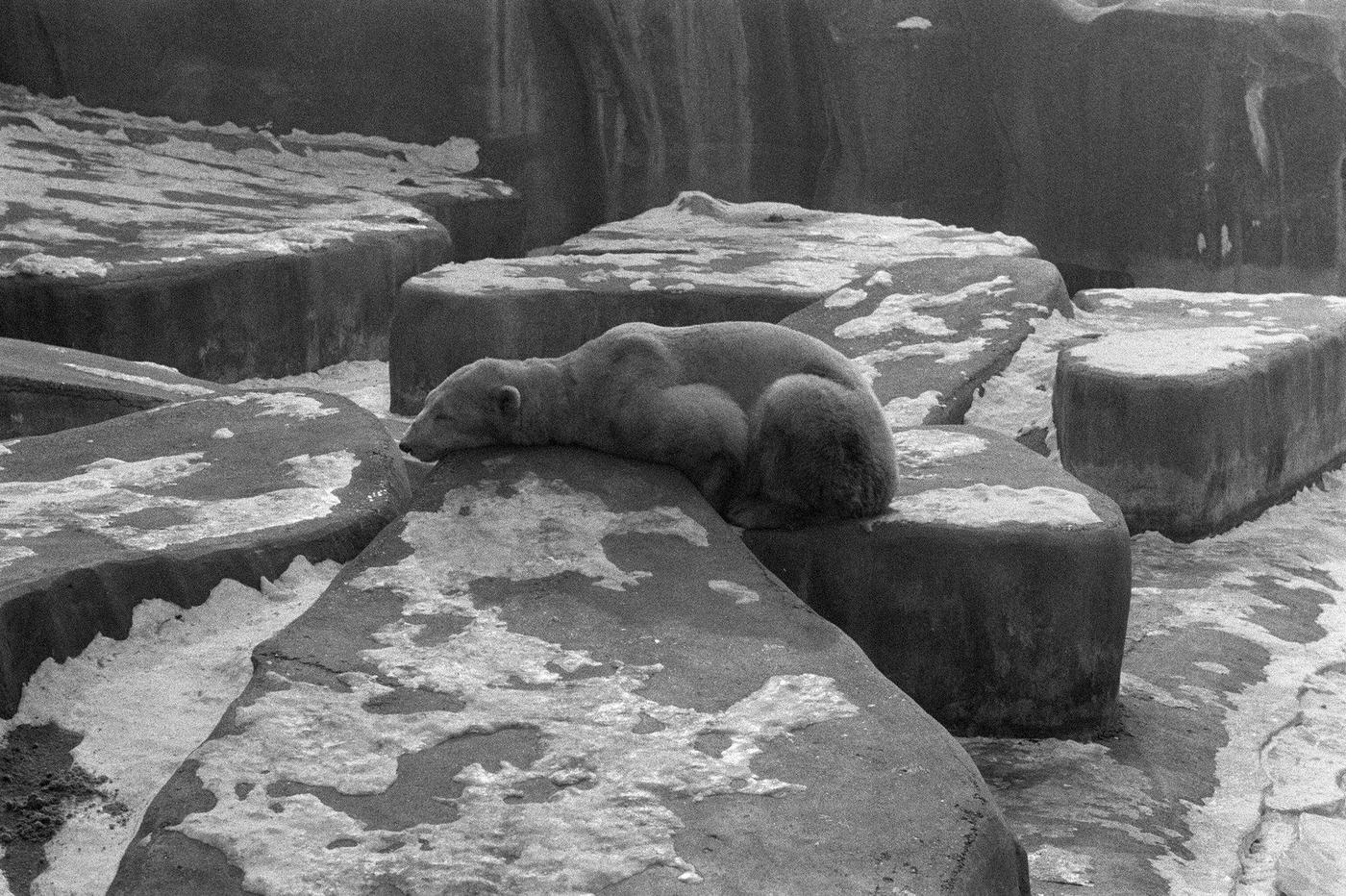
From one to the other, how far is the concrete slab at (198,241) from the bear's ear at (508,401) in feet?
14.6

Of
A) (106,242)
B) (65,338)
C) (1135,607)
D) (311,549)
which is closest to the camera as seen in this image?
(311,549)

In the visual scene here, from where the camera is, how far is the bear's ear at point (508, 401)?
4266 mm

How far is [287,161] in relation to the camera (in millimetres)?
11477

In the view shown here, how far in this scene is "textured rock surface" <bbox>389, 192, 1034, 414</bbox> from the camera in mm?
7875

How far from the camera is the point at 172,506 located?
154 inches

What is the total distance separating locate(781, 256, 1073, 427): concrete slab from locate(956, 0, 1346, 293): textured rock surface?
157 inches

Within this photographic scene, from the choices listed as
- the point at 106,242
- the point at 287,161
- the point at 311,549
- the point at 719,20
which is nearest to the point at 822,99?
the point at 719,20

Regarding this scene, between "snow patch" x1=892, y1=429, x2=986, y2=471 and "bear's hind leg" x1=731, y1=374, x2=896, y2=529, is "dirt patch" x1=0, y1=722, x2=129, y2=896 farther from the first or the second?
"snow patch" x1=892, y1=429, x2=986, y2=471

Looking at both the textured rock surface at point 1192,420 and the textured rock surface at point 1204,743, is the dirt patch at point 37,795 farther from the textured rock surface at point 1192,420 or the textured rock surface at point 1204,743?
the textured rock surface at point 1192,420

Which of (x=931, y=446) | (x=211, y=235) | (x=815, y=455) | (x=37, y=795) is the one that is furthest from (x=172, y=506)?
(x=211, y=235)

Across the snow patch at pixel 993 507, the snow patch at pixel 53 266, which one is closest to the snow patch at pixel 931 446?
the snow patch at pixel 993 507

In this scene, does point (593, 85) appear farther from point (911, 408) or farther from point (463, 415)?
point (463, 415)

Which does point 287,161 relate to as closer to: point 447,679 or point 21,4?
point 21,4

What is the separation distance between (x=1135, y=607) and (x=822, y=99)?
7.90 meters
